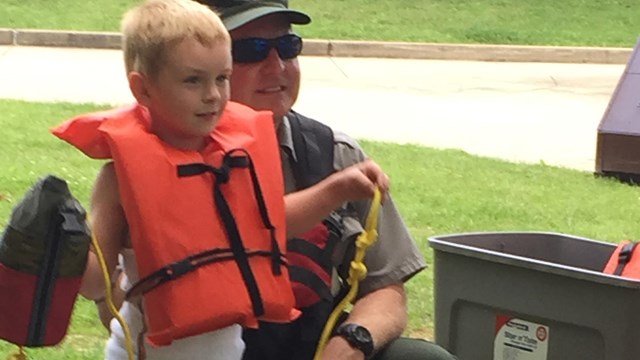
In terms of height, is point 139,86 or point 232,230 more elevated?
point 139,86

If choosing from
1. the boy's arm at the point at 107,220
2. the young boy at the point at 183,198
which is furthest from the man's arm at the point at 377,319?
the boy's arm at the point at 107,220

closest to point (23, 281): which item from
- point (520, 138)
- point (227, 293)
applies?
point (227, 293)

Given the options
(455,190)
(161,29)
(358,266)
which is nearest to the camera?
(161,29)

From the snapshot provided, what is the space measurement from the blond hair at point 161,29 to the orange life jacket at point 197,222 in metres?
0.15

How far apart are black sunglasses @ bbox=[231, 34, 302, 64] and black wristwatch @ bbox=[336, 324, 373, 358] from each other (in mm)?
665

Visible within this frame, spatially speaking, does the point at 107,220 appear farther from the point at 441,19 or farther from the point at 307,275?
the point at 441,19

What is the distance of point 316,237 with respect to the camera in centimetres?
306

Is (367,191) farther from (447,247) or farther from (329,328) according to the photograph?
(447,247)

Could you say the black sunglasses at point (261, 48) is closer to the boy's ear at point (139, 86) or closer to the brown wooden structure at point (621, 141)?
the boy's ear at point (139, 86)

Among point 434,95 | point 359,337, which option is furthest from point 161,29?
point 434,95

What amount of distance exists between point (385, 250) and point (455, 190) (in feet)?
15.2

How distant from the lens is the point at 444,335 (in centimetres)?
409

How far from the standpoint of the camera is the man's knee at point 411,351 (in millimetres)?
2957

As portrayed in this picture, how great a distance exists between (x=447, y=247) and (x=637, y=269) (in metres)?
0.57
